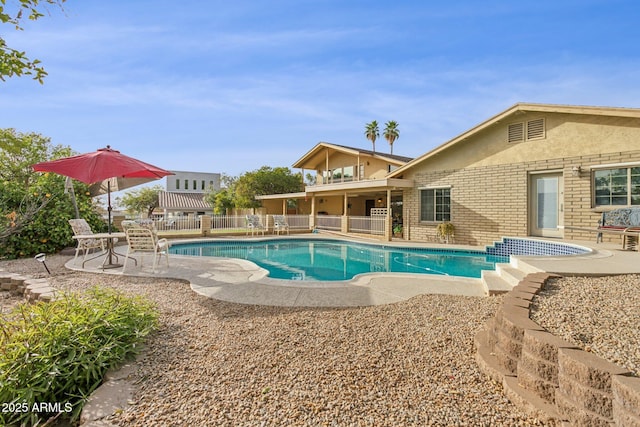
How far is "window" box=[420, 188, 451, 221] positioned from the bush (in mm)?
12876

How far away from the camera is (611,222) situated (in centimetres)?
865

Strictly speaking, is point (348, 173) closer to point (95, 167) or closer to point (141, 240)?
point (141, 240)

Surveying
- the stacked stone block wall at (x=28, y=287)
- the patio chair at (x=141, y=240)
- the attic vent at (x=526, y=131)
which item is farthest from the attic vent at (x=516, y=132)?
the stacked stone block wall at (x=28, y=287)

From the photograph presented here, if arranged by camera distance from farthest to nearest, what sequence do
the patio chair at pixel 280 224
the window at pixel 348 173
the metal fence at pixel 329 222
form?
the window at pixel 348 173, the metal fence at pixel 329 222, the patio chair at pixel 280 224

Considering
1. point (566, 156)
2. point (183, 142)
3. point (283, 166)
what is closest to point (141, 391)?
point (566, 156)

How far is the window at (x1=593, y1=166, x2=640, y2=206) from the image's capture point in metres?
8.95

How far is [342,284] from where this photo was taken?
564 cm

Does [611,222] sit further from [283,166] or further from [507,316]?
[283,166]

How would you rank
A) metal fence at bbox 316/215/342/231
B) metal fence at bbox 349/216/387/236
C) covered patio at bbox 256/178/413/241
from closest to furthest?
covered patio at bbox 256/178/413/241 < metal fence at bbox 349/216/387/236 < metal fence at bbox 316/215/342/231

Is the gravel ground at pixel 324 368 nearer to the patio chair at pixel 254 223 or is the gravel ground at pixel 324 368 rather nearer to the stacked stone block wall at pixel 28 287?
the stacked stone block wall at pixel 28 287

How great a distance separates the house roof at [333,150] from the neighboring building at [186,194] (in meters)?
18.3

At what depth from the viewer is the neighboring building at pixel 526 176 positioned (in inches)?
366

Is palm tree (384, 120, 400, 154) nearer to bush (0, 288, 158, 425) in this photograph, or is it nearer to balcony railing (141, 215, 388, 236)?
balcony railing (141, 215, 388, 236)

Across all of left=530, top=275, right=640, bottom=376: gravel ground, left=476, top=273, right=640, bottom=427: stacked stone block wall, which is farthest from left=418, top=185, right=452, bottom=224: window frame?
left=476, top=273, right=640, bottom=427: stacked stone block wall
